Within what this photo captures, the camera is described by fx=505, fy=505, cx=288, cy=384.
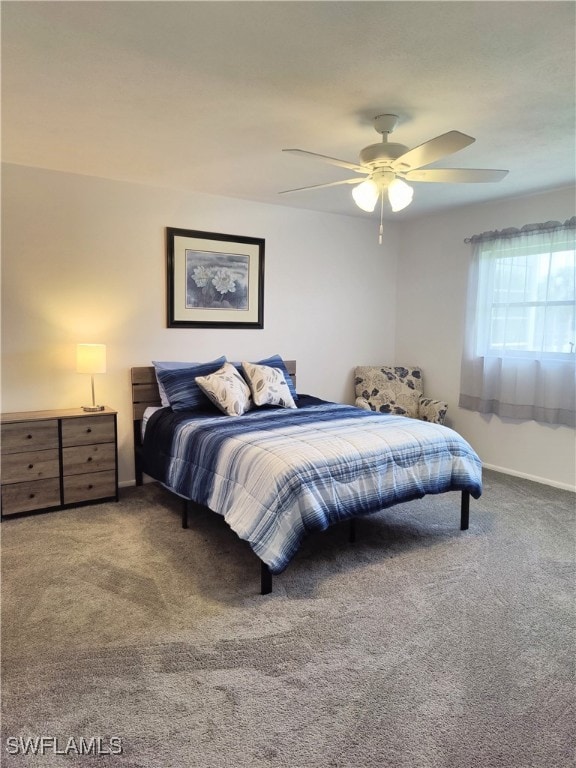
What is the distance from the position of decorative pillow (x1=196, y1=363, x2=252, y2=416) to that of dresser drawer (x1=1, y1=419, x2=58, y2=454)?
1.07 m

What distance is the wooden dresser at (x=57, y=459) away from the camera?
3.36m

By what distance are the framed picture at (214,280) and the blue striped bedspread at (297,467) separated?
111 cm

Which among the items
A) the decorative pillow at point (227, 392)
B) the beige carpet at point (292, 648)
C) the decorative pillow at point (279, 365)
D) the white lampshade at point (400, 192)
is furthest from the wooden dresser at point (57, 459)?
the white lampshade at point (400, 192)

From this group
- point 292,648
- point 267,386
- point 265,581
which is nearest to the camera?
point 292,648

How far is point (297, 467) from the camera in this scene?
2525 millimetres

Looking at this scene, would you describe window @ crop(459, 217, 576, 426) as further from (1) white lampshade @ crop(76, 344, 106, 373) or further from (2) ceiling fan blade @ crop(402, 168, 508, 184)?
(1) white lampshade @ crop(76, 344, 106, 373)

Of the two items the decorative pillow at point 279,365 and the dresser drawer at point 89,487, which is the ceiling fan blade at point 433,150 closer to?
the decorative pillow at point 279,365

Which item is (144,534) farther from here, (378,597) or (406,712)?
(406,712)

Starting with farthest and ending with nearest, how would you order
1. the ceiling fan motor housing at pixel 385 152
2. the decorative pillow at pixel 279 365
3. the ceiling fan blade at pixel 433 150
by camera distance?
1. the decorative pillow at pixel 279 365
2. the ceiling fan motor housing at pixel 385 152
3. the ceiling fan blade at pixel 433 150

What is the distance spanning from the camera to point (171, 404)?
12.6ft

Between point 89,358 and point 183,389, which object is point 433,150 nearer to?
point 183,389

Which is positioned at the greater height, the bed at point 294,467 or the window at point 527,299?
the window at point 527,299

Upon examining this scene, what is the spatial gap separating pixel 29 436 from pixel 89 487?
1.86 feet
